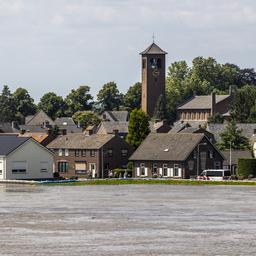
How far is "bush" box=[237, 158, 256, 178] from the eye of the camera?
126938mm

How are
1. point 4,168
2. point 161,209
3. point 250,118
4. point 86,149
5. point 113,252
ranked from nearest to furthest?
1. point 113,252
2. point 161,209
3. point 4,168
4. point 86,149
5. point 250,118

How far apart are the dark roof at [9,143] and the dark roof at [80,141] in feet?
42.3

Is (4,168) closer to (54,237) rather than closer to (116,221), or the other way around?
(116,221)

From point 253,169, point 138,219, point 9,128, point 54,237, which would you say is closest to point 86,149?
point 253,169

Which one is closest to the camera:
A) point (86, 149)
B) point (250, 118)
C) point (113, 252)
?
point (113, 252)

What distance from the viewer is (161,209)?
7481 centimetres

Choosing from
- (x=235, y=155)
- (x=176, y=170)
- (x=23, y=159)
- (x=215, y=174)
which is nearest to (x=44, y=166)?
(x=23, y=159)

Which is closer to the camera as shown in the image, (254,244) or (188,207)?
(254,244)

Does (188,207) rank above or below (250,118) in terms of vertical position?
below

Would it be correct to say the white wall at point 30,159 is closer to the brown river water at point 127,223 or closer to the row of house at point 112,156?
the row of house at point 112,156

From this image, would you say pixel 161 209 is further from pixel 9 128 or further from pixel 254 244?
pixel 9 128

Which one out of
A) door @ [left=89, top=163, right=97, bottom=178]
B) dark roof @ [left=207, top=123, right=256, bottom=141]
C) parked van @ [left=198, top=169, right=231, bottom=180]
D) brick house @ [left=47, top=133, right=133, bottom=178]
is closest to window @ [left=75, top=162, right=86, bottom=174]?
brick house @ [left=47, top=133, right=133, bottom=178]

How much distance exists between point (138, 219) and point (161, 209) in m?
9.70

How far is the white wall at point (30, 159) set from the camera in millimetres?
127438
